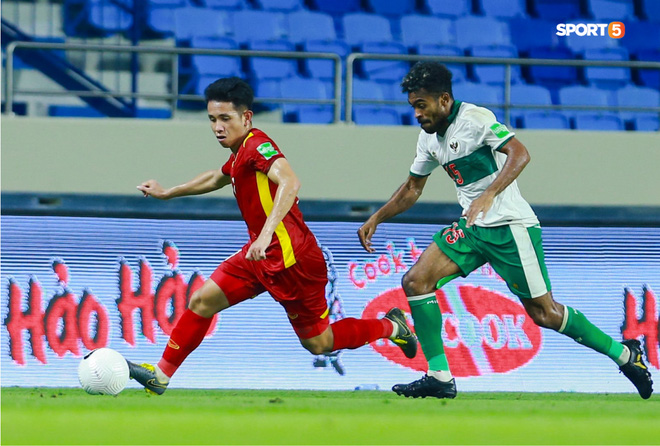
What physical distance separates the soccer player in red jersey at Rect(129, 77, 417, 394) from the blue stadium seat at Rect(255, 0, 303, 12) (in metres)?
5.69

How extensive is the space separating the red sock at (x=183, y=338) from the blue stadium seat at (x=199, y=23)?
18.2 feet

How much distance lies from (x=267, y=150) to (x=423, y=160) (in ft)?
3.59

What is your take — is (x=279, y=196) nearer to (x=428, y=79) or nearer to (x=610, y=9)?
(x=428, y=79)

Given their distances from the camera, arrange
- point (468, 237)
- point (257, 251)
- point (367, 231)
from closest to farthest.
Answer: point (257, 251), point (468, 237), point (367, 231)

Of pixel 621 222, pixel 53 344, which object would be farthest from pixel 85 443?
pixel 621 222

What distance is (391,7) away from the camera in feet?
37.8

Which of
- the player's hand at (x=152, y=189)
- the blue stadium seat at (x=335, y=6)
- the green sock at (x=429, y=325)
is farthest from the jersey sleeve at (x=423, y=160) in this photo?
the blue stadium seat at (x=335, y=6)

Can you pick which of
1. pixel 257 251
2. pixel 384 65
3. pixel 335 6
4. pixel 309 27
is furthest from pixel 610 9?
pixel 257 251

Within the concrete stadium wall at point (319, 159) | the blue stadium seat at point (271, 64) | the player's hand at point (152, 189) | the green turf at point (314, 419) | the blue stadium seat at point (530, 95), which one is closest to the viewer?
the green turf at point (314, 419)

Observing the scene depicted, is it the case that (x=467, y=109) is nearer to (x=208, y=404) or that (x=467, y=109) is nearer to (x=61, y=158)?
(x=208, y=404)

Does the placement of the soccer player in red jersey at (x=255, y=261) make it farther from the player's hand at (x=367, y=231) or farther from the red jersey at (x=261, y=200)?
the player's hand at (x=367, y=231)

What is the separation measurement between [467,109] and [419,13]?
610cm

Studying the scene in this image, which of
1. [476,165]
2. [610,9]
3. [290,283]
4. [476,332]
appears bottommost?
[476,332]

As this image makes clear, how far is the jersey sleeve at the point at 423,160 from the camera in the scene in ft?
19.2
